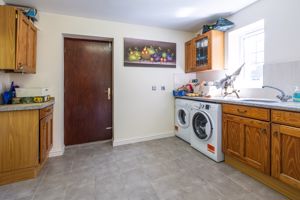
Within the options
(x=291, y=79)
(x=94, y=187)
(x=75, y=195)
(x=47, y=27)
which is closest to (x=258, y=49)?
(x=291, y=79)

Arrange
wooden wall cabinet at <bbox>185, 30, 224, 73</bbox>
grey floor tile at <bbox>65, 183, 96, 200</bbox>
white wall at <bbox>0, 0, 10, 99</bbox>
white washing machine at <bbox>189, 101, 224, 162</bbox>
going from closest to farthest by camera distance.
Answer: grey floor tile at <bbox>65, 183, 96, 200</bbox> → white wall at <bbox>0, 0, 10, 99</bbox> → white washing machine at <bbox>189, 101, 224, 162</bbox> → wooden wall cabinet at <bbox>185, 30, 224, 73</bbox>

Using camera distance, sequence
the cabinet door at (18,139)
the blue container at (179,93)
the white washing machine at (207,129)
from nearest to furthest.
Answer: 1. the cabinet door at (18,139)
2. the white washing machine at (207,129)
3. the blue container at (179,93)

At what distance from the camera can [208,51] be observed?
2756mm

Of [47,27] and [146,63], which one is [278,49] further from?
[47,27]

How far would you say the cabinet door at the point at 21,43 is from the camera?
180cm

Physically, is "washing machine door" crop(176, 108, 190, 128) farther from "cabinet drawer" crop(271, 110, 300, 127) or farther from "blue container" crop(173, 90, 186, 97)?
"cabinet drawer" crop(271, 110, 300, 127)

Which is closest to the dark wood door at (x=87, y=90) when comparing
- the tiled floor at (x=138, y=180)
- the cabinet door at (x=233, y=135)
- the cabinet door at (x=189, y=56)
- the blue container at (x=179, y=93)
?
the tiled floor at (x=138, y=180)

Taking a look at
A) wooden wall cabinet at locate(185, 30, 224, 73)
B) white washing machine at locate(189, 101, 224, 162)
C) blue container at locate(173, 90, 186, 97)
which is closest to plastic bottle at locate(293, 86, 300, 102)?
white washing machine at locate(189, 101, 224, 162)

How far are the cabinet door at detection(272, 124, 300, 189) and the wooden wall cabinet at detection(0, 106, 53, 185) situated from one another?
2583 mm

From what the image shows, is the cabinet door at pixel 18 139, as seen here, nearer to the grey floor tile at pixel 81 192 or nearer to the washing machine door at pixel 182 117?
the grey floor tile at pixel 81 192

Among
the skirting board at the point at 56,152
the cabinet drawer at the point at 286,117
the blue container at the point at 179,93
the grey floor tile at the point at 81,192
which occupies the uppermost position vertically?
the blue container at the point at 179,93

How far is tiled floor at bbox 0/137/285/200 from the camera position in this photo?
1550 millimetres

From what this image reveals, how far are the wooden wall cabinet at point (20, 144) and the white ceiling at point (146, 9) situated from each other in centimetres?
159

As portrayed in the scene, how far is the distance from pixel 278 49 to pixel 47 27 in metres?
3.34
